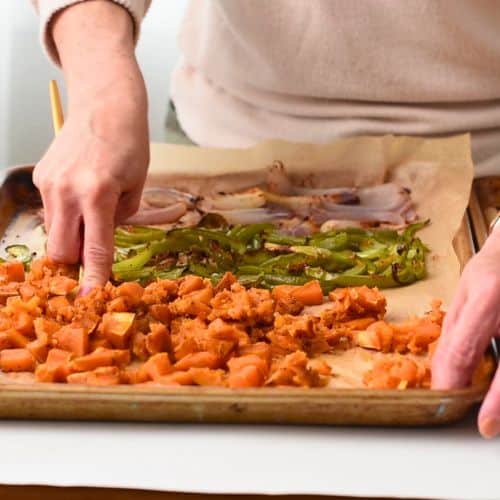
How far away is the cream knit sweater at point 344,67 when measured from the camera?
240cm

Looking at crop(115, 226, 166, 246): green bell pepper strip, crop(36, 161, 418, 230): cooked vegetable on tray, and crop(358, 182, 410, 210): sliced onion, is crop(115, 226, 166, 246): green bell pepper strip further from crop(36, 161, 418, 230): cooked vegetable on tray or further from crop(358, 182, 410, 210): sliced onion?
crop(358, 182, 410, 210): sliced onion

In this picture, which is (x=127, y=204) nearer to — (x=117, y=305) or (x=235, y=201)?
(x=117, y=305)

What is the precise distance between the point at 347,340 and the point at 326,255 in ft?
1.20

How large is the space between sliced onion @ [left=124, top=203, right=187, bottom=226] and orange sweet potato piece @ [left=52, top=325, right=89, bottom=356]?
0.67 meters

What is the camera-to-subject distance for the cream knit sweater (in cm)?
240

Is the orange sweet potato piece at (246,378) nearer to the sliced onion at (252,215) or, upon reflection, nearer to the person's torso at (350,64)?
the sliced onion at (252,215)

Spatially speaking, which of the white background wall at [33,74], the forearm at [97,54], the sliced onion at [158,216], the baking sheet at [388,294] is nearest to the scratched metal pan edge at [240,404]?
the baking sheet at [388,294]

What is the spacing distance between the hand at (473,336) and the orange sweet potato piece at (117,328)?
0.49 m

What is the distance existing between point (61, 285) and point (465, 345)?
722 mm

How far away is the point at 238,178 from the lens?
8.57 ft

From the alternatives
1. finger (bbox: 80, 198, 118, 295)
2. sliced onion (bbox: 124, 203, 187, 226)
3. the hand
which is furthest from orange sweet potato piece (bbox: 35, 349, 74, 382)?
sliced onion (bbox: 124, 203, 187, 226)

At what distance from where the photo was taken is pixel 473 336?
5.14ft

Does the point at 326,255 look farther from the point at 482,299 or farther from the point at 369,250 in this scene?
the point at 482,299

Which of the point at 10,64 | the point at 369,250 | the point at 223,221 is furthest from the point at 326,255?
the point at 10,64
